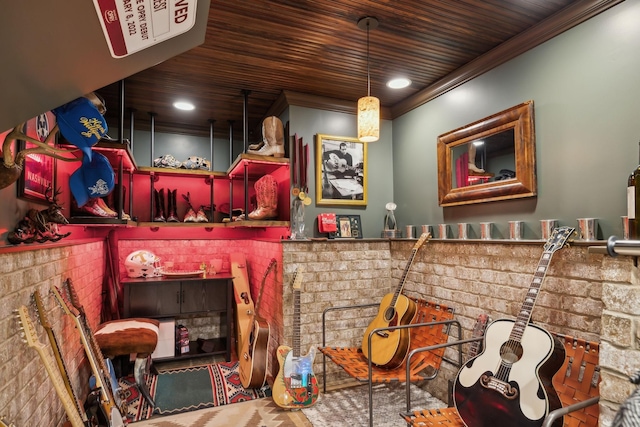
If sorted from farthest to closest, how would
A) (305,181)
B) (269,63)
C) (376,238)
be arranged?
(376,238) < (305,181) < (269,63)

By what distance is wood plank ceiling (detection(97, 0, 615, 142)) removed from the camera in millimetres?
2148

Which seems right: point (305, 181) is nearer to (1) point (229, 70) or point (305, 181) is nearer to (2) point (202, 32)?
(1) point (229, 70)

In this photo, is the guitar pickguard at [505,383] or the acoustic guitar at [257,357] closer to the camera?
the guitar pickguard at [505,383]

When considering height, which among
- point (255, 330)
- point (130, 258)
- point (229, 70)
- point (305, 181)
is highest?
point (229, 70)

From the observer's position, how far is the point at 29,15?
2.48ft

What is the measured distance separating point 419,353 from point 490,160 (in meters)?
1.61

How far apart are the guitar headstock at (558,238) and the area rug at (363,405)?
5.17ft

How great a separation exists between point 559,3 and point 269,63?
1968 mm

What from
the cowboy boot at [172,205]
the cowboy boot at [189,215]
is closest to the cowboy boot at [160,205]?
the cowboy boot at [172,205]

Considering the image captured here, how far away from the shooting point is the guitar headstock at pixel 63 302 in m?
1.96

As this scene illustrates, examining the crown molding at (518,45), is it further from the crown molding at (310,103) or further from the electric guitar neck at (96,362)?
the electric guitar neck at (96,362)

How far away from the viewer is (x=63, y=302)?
201 cm

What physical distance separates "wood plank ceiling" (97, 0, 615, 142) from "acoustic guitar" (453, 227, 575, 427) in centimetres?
141

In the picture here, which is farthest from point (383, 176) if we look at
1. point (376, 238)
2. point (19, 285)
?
point (19, 285)
